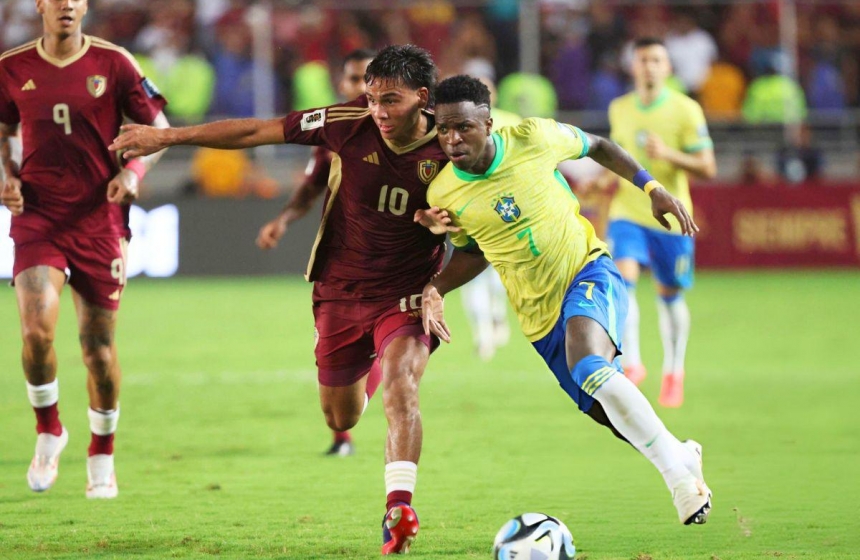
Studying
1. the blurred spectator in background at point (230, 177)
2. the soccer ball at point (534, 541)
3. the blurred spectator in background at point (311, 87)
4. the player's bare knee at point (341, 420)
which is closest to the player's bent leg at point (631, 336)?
the player's bare knee at point (341, 420)

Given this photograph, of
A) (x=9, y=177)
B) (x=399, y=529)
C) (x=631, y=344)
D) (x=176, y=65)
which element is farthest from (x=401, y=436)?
(x=176, y=65)

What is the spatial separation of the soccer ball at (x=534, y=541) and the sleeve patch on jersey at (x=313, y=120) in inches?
82.9

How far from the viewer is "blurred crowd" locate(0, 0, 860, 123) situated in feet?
64.7

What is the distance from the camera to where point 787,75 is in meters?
19.7

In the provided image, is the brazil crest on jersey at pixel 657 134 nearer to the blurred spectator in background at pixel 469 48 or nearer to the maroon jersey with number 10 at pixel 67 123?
the maroon jersey with number 10 at pixel 67 123

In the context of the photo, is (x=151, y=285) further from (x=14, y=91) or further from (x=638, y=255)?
(x=14, y=91)

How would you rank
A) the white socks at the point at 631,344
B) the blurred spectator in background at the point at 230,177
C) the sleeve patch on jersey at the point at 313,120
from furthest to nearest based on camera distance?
the blurred spectator in background at the point at 230,177 < the white socks at the point at 631,344 < the sleeve patch on jersey at the point at 313,120

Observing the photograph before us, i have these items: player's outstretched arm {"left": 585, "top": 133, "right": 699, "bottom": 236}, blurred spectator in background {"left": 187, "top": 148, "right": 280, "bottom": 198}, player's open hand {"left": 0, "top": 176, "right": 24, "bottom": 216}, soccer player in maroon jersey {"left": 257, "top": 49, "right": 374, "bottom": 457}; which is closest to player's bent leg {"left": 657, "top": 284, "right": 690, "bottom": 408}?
soccer player in maroon jersey {"left": 257, "top": 49, "right": 374, "bottom": 457}

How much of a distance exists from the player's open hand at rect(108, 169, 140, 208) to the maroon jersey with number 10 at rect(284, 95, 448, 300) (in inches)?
40.5

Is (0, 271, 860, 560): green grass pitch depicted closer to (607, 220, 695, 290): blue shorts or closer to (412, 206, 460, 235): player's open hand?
(607, 220, 695, 290): blue shorts

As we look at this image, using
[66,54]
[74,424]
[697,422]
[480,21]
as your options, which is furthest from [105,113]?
[480,21]

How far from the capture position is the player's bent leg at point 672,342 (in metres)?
10.5

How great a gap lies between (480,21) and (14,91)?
13.7 meters

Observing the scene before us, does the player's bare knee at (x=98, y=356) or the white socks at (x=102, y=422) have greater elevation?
the player's bare knee at (x=98, y=356)
